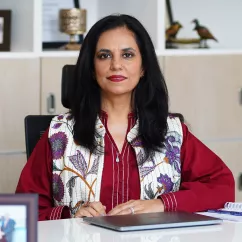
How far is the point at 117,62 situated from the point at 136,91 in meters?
0.17

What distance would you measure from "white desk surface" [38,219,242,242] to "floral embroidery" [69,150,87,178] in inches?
19.0

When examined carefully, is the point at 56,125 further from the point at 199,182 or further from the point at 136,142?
the point at 199,182

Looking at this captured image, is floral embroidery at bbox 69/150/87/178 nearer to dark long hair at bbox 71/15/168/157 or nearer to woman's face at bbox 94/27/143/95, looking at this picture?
dark long hair at bbox 71/15/168/157

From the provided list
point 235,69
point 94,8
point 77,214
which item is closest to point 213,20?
point 235,69

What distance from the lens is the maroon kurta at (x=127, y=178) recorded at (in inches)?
98.2

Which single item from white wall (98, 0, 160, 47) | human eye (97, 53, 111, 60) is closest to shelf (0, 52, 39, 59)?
white wall (98, 0, 160, 47)

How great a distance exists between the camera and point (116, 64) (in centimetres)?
262

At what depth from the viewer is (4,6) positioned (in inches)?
159

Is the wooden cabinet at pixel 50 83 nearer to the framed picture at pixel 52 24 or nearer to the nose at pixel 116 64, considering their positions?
the framed picture at pixel 52 24

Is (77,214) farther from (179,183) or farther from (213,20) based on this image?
(213,20)

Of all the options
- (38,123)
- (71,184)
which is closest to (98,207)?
(71,184)

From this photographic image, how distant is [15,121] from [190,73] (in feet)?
3.49

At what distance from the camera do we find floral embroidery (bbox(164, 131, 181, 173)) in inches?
104

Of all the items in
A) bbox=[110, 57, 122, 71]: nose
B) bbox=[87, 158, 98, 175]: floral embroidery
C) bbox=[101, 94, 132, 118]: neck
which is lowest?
bbox=[87, 158, 98, 175]: floral embroidery
